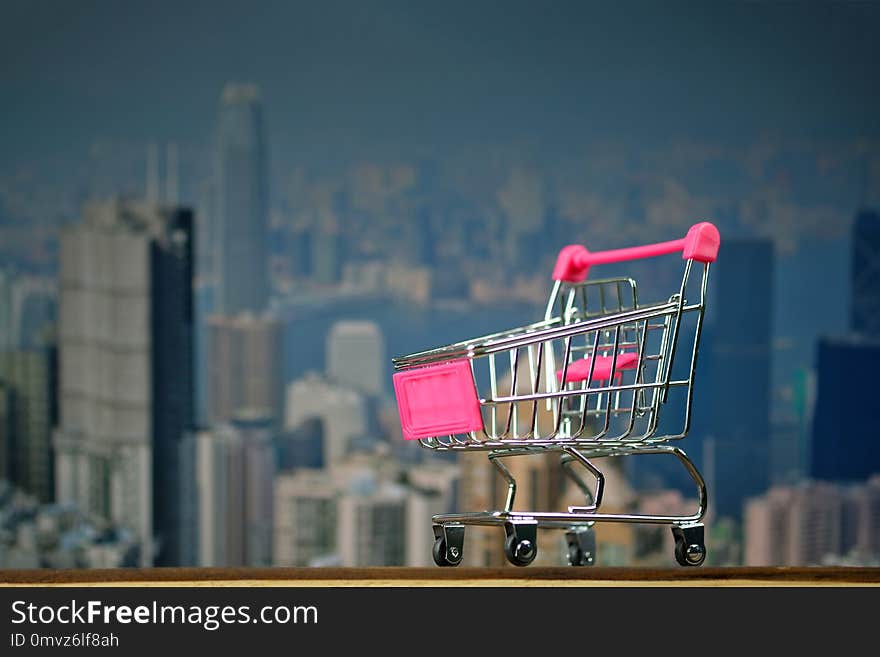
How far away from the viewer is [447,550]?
2.61 m

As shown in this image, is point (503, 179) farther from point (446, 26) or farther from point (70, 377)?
point (70, 377)

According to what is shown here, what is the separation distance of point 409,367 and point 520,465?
7819mm

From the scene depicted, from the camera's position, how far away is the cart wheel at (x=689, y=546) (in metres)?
2.53

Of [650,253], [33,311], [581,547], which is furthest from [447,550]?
[33,311]

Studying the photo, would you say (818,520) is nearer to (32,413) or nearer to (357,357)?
(357,357)

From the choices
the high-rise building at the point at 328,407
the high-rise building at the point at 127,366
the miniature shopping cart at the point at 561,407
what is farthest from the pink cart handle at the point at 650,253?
the high-rise building at the point at 127,366

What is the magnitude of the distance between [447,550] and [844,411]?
8683 mm

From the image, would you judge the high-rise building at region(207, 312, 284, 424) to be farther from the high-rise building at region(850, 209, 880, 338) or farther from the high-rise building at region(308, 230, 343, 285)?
the high-rise building at region(850, 209, 880, 338)

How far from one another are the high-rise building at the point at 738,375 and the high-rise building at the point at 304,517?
3.04m

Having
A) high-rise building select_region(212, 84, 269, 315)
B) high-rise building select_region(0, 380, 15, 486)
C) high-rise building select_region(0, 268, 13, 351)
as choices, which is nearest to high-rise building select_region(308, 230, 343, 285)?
high-rise building select_region(212, 84, 269, 315)

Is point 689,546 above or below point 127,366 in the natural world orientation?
below
